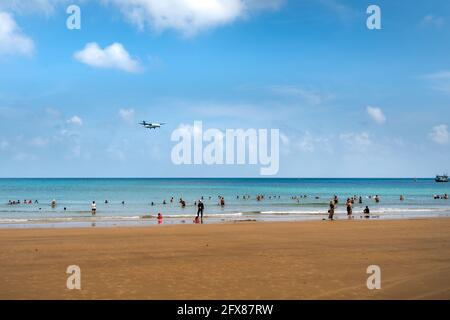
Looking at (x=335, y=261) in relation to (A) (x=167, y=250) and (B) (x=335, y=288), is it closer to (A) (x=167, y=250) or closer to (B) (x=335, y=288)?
(B) (x=335, y=288)

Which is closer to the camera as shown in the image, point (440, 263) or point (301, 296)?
point (301, 296)

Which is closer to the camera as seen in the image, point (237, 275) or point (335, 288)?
point (335, 288)

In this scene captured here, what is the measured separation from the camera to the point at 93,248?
20422 millimetres

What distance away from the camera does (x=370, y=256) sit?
58.2 ft

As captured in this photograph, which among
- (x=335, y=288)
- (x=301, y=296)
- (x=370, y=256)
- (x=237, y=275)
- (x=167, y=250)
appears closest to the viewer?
(x=301, y=296)

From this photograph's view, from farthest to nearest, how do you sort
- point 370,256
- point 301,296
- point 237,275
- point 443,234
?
point 443,234, point 370,256, point 237,275, point 301,296

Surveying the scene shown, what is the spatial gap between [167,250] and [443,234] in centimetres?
1523

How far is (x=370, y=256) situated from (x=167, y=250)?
8046mm

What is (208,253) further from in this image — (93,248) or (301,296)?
(301,296)

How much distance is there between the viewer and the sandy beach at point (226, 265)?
39.0 feet

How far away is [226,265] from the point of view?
15781 mm

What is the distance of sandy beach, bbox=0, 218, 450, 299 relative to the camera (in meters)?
11.9
